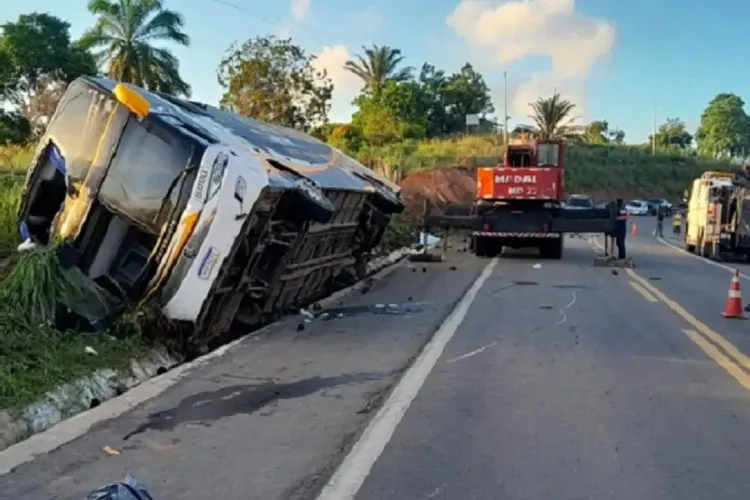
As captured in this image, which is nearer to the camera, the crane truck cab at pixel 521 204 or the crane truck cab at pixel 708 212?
the crane truck cab at pixel 521 204

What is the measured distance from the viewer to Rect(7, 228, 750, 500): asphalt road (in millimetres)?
5516

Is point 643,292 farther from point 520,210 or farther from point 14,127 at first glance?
point 14,127

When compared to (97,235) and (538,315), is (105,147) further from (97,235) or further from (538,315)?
(538,315)

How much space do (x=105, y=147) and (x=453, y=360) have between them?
420 cm

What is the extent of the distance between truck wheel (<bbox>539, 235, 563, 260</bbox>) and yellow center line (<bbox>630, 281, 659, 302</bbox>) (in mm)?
6326

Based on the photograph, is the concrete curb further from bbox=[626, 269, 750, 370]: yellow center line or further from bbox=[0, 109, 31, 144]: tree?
bbox=[0, 109, 31, 144]: tree

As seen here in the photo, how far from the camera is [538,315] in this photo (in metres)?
13.4

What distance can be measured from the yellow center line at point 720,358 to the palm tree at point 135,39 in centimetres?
3630

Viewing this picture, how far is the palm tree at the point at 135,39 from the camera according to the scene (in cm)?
4434

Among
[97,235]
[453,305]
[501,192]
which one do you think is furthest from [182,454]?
[501,192]

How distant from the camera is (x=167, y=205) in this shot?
9.81 meters

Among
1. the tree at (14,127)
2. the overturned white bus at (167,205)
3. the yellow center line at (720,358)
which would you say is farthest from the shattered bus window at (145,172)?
the tree at (14,127)

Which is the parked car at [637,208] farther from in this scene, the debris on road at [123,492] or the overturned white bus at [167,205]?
the debris on road at [123,492]

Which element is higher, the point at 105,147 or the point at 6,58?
the point at 6,58
